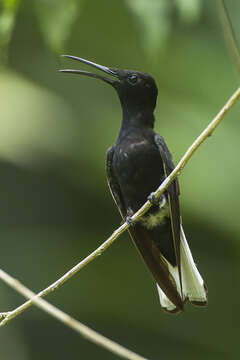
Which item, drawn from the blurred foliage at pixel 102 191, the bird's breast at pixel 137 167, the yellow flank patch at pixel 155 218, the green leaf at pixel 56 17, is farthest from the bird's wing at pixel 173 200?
the blurred foliage at pixel 102 191

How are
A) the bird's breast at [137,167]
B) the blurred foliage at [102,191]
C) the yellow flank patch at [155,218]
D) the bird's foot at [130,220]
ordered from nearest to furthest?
the bird's foot at [130,220], the bird's breast at [137,167], the yellow flank patch at [155,218], the blurred foliage at [102,191]

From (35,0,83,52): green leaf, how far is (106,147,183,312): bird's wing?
183 cm

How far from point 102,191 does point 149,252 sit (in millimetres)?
4069

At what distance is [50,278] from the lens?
841 centimetres

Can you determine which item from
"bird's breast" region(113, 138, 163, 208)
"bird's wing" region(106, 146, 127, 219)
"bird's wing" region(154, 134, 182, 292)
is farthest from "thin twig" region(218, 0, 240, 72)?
"bird's wing" region(106, 146, 127, 219)

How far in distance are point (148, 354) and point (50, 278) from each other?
1650mm

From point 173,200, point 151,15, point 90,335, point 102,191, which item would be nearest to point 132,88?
point 173,200

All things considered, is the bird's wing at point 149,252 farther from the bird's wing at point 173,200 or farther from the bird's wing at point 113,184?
the bird's wing at point 173,200

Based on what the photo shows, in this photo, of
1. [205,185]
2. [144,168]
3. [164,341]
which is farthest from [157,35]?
[164,341]

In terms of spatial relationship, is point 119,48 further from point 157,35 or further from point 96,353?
point 157,35

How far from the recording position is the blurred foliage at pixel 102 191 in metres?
7.55

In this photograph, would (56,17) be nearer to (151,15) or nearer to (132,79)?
(151,15)

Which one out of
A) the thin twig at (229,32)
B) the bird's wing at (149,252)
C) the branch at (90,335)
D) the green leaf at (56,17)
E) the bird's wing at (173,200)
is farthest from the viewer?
the bird's wing at (149,252)

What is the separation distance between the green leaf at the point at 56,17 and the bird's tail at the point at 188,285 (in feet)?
5.90
